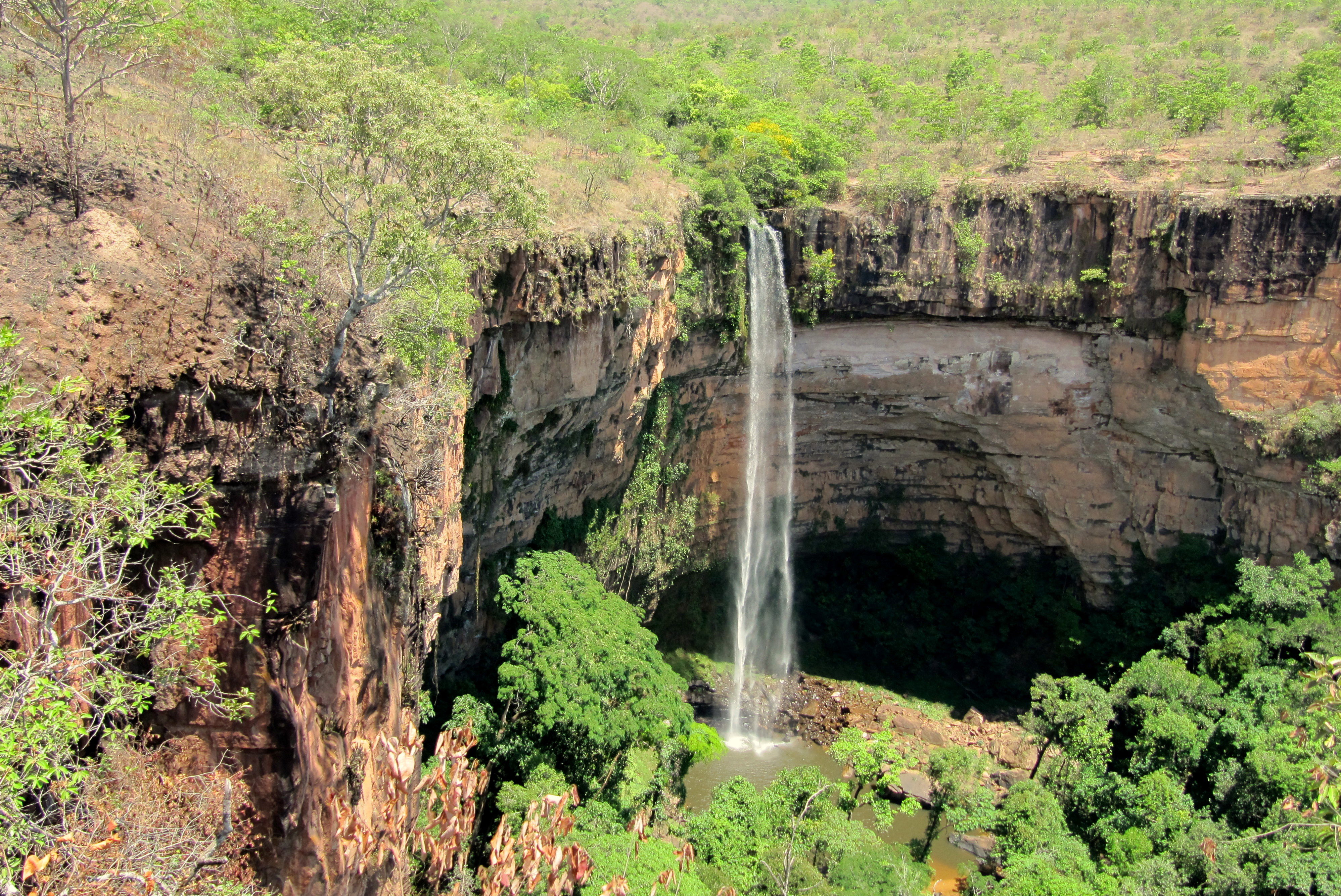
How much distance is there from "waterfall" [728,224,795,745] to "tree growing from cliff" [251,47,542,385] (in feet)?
37.0

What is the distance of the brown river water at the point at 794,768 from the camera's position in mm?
15828

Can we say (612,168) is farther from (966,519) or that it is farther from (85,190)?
(966,519)

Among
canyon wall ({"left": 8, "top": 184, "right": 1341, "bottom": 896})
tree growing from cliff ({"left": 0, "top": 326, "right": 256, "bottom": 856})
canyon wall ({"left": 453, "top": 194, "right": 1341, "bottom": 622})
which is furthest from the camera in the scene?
canyon wall ({"left": 453, "top": 194, "right": 1341, "bottom": 622})

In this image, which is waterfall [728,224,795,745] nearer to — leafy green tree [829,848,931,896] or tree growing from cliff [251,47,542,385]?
leafy green tree [829,848,931,896]

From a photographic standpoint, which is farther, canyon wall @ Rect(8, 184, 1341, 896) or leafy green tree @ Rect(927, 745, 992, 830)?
leafy green tree @ Rect(927, 745, 992, 830)

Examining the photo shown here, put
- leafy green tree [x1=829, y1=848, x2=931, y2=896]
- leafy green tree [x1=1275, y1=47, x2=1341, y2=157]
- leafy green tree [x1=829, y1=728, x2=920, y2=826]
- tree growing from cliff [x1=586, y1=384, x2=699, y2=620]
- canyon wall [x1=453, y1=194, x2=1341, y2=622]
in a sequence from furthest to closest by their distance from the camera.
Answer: leafy green tree [x1=1275, y1=47, x2=1341, y2=157]
tree growing from cliff [x1=586, y1=384, x2=699, y2=620]
canyon wall [x1=453, y1=194, x2=1341, y2=622]
leafy green tree [x1=829, y1=728, x2=920, y2=826]
leafy green tree [x1=829, y1=848, x2=931, y2=896]

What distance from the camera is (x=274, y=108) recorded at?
7855 millimetres

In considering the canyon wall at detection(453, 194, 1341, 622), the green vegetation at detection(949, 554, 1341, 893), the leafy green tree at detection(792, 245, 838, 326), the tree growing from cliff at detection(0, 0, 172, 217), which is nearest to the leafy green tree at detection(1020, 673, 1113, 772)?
the green vegetation at detection(949, 554, 1341, 893)

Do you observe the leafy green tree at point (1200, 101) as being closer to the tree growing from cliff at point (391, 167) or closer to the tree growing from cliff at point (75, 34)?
the tree growing from cliff at point (391, 167)

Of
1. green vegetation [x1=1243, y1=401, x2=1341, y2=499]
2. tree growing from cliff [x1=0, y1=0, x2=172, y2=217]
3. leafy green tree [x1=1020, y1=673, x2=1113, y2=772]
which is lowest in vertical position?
leafy green tree [x1=1020, y1=673, x2=1113, y2=772]

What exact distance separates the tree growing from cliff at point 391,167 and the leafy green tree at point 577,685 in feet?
18.6

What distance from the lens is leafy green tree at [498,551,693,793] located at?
11.9 meters

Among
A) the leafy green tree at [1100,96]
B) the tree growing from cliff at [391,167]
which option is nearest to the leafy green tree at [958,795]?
the tree growing from cliff at [391,167]

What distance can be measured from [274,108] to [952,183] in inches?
627
